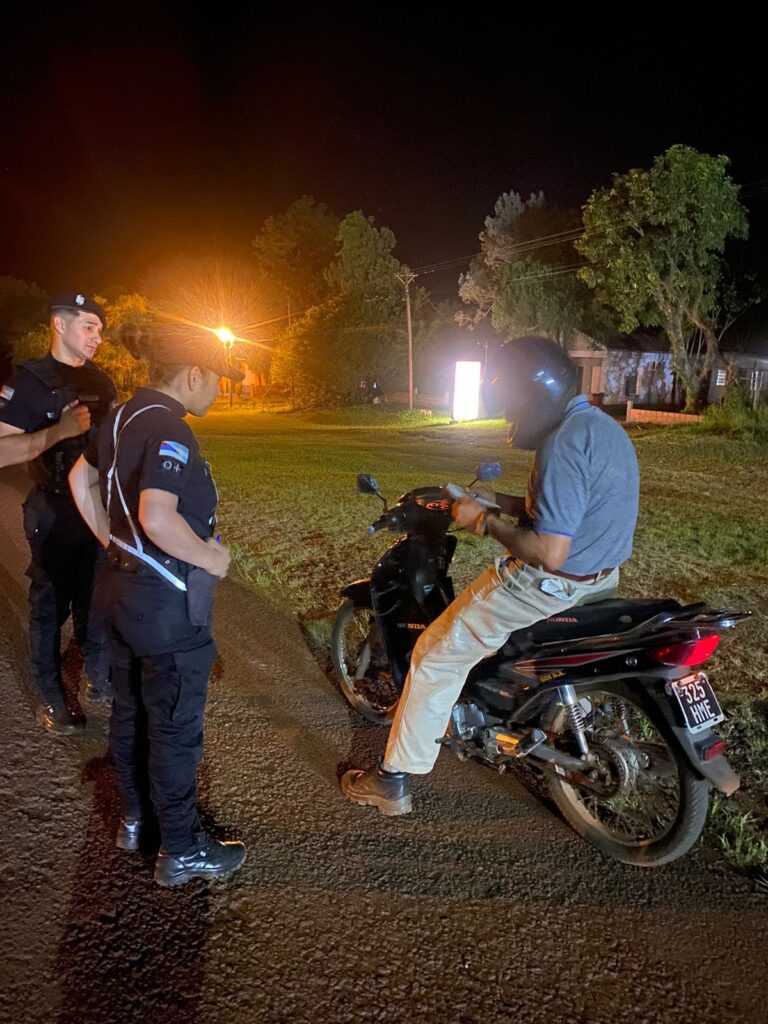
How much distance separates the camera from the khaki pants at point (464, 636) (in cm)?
270

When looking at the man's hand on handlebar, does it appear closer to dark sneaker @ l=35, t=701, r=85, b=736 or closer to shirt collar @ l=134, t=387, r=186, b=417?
shirt collar @ l=134, t=387, r=186, b=417

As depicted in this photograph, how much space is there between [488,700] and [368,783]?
2.11 feet

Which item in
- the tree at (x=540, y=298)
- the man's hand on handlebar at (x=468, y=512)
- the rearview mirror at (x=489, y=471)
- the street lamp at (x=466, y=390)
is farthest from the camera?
the tree at (x=540, y=298)

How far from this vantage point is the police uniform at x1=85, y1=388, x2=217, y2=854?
2400 millimetres

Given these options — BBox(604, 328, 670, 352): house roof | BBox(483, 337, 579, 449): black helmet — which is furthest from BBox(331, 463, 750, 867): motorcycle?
BBox(604, 328, 670, 352): house roof

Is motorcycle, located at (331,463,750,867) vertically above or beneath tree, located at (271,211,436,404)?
beneath

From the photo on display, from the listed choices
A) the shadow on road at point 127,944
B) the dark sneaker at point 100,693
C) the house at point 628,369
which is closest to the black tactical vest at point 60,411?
the dark sneaker at point 100,693

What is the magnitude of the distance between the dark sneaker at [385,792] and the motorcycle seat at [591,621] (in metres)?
0.78

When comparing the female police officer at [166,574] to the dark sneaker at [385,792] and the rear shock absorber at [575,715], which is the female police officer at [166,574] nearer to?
the dark sneaker at [385,792]

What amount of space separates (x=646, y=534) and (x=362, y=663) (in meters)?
5.07

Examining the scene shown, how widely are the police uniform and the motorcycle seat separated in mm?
1278

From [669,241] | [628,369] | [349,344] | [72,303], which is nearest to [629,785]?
[72,303]

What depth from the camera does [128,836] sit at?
9.11ft

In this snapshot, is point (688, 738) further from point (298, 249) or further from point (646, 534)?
point (298, 249)
